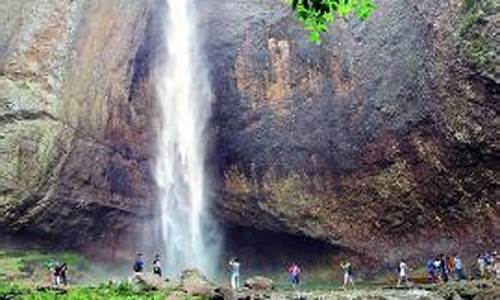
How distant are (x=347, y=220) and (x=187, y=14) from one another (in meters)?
11.3

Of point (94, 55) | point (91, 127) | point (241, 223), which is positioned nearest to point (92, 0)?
point (94, 55)

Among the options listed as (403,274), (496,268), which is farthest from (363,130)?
(496,268)

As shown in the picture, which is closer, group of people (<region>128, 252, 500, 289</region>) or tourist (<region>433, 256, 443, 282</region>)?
group of people (<region>128, 252, 500, 289</region>)

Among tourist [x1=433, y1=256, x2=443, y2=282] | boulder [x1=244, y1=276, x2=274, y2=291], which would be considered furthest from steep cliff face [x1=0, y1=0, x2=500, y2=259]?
boulder [x1=244, y1=276, x2=274, y2=291]

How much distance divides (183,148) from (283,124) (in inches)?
175

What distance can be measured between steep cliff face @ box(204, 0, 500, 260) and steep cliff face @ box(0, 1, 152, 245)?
342 cm

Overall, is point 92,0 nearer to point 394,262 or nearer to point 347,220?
point 347,220

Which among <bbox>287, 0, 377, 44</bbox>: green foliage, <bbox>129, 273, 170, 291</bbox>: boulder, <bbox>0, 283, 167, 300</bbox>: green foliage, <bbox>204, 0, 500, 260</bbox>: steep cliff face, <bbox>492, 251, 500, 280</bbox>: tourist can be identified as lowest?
<bbox>0, 283, 167, 300</bbox>: green foliage

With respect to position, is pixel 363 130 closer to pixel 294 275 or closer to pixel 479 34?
pixel 479 34

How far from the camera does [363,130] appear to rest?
25.6m

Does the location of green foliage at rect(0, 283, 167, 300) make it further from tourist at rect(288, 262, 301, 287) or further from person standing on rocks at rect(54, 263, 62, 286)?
tourist at rect(288, 262, 301, 287)

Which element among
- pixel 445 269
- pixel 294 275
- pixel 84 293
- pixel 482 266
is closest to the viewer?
pixel 84 293

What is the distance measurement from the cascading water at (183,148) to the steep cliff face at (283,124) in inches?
30.2

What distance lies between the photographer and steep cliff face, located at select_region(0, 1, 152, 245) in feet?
79.3
